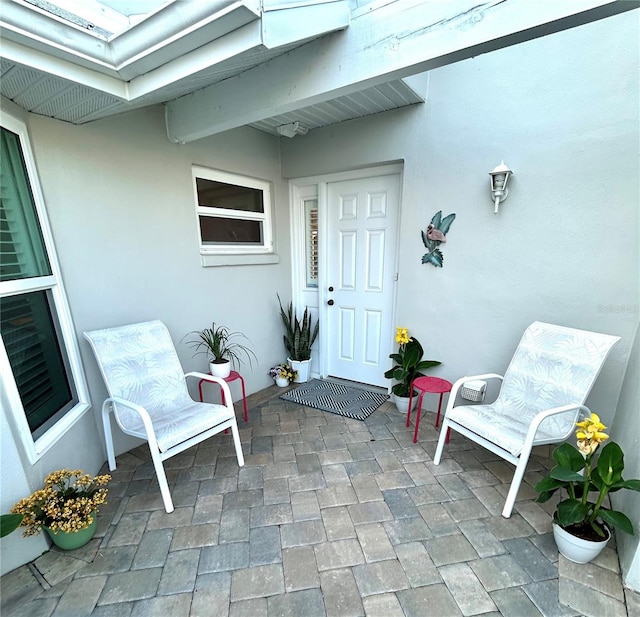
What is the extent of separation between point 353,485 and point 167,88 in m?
2.52

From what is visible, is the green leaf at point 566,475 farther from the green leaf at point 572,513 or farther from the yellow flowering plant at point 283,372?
the yellow flowering plant at point 283,372

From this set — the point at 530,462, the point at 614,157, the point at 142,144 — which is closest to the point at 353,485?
the point at 530,462

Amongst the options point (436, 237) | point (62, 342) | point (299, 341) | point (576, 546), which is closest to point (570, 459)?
point (576, 546)

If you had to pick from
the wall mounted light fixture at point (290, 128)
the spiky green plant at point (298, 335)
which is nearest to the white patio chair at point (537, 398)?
the spiky green plant at point (298, 335)

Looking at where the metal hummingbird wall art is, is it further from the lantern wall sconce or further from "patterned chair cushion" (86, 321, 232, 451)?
"patterned chair cushion" (86, 321, 232, 451)

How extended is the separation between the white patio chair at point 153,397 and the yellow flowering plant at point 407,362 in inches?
59.7

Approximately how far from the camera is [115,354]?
6.63ft

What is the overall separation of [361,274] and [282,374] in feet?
4.70

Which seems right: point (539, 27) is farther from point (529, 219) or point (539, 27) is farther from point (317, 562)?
point (317, 562)

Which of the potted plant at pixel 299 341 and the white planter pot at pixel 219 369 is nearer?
the white planter pot at pixel 219 369

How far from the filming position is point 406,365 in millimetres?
2775

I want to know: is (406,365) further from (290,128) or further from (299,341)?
(290,128)

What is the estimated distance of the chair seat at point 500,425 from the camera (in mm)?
1781

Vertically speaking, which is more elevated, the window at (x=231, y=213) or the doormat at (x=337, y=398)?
the window at (x=231, y=213)
